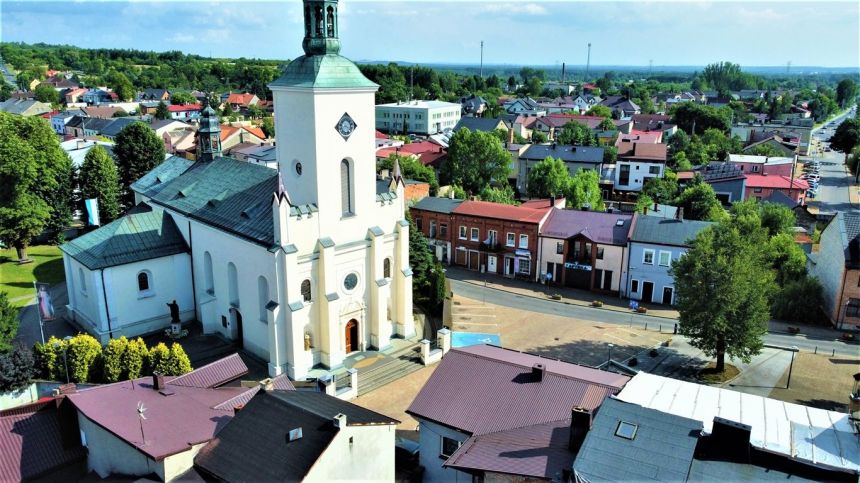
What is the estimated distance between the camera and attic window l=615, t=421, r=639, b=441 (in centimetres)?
1623

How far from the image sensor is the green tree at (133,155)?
62000 millimetres

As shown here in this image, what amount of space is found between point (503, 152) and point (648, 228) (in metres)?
33.0

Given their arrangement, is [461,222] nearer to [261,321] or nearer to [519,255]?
[519,255]

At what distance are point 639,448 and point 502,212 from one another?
129 feet

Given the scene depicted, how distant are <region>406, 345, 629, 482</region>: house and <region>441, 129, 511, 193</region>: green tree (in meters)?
55.1

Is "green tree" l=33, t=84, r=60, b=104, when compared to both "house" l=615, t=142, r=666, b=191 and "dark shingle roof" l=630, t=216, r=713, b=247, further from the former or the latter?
"dark shingle roof" l=630, t=216, r=713, b=247

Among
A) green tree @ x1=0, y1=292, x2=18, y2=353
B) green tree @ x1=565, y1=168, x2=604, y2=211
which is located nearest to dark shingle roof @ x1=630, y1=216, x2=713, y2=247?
green tree @ x1=565, y1=168, x2=604, y2=211

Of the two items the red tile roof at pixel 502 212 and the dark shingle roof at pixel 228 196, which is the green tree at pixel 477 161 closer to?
the red tile roof at pixel 502 212

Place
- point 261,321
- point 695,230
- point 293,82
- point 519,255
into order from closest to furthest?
point 293,82 → point 261,321 → point 695,230 → point 519,255

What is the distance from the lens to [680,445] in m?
15.7

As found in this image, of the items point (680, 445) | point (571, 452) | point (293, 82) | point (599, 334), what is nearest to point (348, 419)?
point (571, 452)

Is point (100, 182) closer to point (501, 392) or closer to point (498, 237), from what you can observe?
point (498, 237)

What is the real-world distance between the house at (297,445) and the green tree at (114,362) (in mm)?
14105

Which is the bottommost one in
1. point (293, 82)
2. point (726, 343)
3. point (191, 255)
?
point (726, 343)
